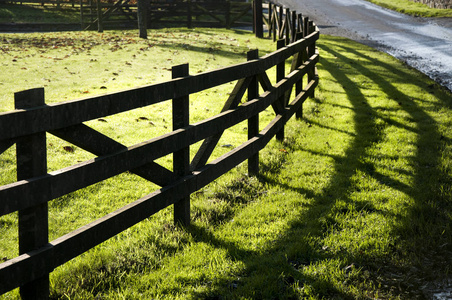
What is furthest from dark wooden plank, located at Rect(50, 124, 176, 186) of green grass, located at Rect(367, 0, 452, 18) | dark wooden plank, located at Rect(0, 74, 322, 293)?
green grass, located at Rect(367, 0, 452, 18)

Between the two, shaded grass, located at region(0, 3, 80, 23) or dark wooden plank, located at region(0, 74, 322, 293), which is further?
shaded grass, located at region(0, 3, 80, 23)

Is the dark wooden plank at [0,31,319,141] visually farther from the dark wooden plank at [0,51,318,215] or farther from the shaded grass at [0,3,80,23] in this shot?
the shaded grass at [0,3,80,23]

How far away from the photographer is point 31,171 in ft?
9.48

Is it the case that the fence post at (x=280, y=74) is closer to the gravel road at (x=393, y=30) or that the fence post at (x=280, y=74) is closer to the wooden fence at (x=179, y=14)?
the gravel road at (x=393, y=30)

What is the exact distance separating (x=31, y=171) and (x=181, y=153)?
1651 millimetres

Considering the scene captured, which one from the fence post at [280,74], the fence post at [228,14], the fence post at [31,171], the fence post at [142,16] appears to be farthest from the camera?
the fence post at [228,14]

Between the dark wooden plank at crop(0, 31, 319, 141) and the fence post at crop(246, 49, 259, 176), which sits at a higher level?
the dark wooden plank at crop(0, 31, 319, 141)

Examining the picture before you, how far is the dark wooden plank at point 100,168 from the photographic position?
2.79 meters

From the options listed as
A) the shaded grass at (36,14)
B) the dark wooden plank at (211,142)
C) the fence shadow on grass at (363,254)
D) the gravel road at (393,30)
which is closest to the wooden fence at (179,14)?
the shaded grass at (36,14)

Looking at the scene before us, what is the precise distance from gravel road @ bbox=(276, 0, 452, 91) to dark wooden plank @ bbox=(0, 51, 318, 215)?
8.40 metres

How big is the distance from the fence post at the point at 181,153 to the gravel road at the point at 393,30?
8733 mm

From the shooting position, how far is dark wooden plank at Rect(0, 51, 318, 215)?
2793 mm

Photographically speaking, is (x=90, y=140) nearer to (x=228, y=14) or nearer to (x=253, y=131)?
(x=253, y=131)

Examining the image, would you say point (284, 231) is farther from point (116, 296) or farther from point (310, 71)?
point (310, 71)
